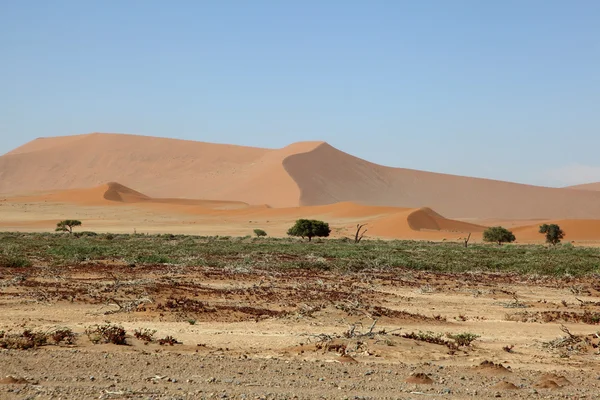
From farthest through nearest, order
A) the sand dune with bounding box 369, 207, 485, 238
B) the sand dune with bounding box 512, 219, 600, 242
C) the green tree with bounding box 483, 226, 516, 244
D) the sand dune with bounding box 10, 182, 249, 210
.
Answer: the sand dune with bounding box 10, 182, 249, 210, the sand dune with bounding box 512, 219, 600, 242, the sand dune with bounding box 369, 207, 485, 238, the green tree with bounding box 483, 226, 516, 244

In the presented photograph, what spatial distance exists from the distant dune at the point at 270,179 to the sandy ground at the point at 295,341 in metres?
120

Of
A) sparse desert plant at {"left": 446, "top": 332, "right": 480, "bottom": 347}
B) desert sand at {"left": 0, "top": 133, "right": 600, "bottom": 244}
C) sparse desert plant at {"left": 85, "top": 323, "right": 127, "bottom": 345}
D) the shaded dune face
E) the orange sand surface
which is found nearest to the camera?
sparse desert plant at {"left": 85, "top": 323, "right": 127, "bottom": 345}

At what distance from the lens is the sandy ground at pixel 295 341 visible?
8.88m

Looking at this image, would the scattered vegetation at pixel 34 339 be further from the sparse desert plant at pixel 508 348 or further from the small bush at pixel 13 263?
the small bush at pixel 13 263

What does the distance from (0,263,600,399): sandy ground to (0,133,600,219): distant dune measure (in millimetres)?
120498

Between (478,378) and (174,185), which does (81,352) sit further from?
(174,185)

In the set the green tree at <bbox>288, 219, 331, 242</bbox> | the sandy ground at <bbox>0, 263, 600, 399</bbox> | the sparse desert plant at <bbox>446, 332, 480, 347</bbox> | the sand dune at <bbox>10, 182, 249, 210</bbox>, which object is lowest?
Result: the sandy ground at <bbox>0, 263, 600, 399</bbox>

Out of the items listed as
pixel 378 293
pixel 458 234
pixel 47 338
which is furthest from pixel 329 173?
pixel 47 338

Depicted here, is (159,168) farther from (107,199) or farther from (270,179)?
(107,199)

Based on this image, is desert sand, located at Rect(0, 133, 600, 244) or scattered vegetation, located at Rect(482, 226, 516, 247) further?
desert sand, located at Rect(0, 133, 600, 244)

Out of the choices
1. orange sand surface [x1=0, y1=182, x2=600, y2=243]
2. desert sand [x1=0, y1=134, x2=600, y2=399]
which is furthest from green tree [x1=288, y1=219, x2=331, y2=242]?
desert sand [x1=0, y1=134, x2=600, y2=399]

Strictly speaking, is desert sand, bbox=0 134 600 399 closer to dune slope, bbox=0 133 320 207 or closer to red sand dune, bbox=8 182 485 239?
red sand dune, bbox=8 182 485 239

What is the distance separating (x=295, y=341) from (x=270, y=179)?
141m

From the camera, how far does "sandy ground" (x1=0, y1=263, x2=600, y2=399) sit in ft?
29.1
